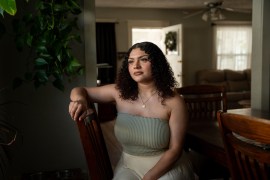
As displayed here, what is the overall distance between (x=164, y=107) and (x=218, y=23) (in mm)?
6231

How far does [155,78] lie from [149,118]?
0.22 metres

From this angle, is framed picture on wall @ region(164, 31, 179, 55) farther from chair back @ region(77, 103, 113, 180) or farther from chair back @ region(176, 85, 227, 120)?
chair back @ region(77, 103, 113, 180)

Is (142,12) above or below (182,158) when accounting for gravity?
above

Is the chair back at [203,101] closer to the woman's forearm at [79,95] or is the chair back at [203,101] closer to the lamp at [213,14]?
the woman's forearm at [79,95]

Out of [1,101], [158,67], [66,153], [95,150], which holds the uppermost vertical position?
[158,67]

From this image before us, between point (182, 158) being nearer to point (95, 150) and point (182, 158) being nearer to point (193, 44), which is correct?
point (95, 150)

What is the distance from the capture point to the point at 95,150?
1.37m

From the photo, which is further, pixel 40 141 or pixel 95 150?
pixel 40 141

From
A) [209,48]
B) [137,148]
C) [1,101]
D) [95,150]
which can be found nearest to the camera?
[95,150]

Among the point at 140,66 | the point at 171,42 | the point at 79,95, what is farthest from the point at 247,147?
the point at 171,42

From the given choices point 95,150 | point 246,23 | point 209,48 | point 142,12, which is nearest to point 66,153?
point 95,150

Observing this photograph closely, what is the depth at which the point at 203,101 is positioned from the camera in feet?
7.97

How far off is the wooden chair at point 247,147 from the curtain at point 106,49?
5.45 metres

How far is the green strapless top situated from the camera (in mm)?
1499
